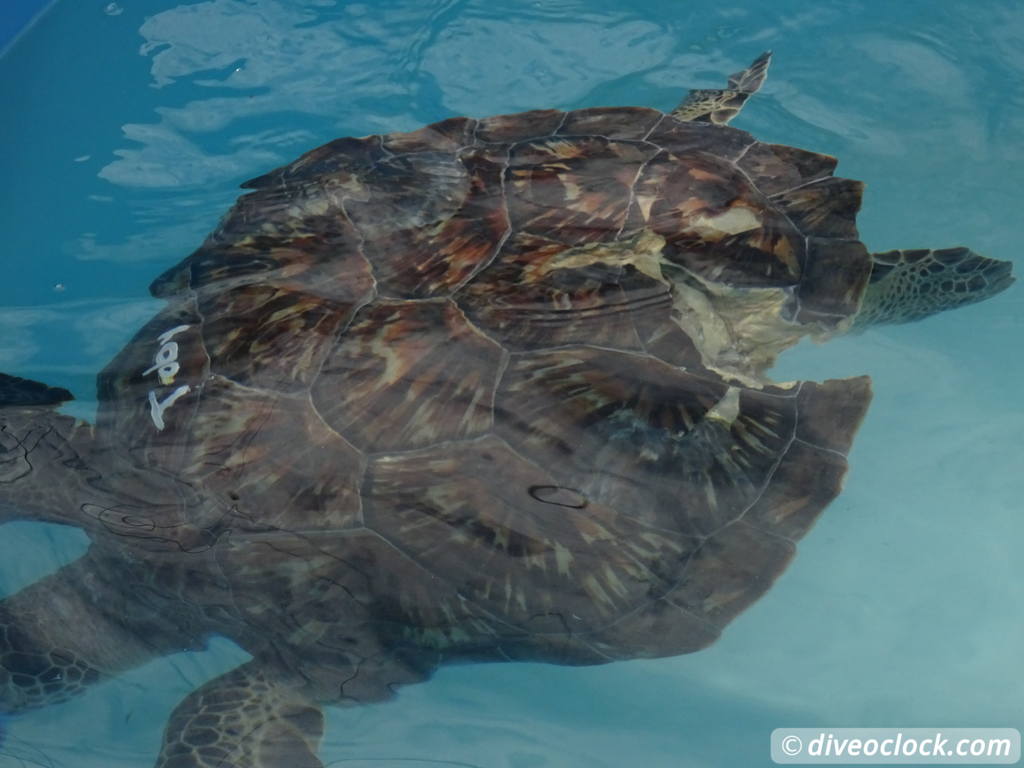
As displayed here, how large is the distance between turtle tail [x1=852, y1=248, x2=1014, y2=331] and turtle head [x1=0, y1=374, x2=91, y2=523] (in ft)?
9.34

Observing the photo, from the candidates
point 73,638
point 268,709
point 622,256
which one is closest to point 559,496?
point 622,256

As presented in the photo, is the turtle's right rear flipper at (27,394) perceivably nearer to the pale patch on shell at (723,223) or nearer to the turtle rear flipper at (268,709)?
the turtle rear flipper at (268,709)

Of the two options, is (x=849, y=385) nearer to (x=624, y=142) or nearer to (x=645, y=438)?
(x=645, y=438)

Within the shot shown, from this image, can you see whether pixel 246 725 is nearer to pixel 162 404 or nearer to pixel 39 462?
pixel 162 404

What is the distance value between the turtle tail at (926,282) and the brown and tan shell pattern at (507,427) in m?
0.30

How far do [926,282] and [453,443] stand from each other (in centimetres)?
195

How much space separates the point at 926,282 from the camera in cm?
Answer: 312

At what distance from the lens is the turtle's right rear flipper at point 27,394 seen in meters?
3.17

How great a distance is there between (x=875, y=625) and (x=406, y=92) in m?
3.33

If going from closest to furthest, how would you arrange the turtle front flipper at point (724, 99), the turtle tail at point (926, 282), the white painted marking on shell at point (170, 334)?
the white painted marking on shell at point (170, 334) → the turtle tail at point (926, 282) → the turtle front flipper at point (724, 99)

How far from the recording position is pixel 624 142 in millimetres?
3070

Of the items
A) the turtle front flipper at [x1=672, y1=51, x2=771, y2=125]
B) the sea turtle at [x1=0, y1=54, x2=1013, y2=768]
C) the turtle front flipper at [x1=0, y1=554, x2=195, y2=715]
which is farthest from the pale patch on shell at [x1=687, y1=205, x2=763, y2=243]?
the turtle front flipper at [x1=0, y1=554, x2=195, y2=715]

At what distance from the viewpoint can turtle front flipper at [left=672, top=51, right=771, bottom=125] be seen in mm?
3479

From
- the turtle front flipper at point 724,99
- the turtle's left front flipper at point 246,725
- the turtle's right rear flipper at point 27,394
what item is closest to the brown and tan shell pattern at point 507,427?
the turtle's left front flipper at point 246,725
